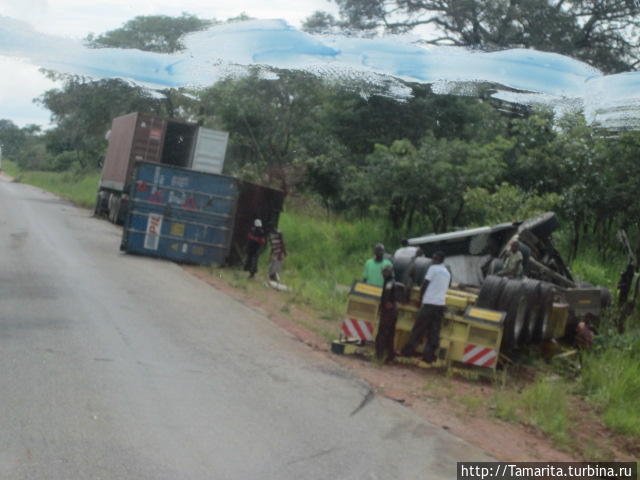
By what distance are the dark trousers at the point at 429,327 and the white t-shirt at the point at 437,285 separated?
0.27 feet

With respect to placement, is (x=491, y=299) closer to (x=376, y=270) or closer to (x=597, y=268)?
(x=376, y=270)

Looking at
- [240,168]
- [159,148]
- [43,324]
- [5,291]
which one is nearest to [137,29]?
[5,291]

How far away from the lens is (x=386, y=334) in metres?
11.4

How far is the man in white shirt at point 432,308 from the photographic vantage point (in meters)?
11.0

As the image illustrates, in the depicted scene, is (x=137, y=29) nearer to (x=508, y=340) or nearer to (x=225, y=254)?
(x=225, y=254)

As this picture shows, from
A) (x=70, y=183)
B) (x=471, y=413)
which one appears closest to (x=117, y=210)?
(x=471, y=413)

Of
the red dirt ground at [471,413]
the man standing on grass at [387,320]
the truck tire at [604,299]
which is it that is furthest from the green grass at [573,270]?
the truck tire at [604,299]

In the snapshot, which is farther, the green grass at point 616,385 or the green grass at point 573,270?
the green grass at point 616,385

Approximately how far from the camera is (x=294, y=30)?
5.93m

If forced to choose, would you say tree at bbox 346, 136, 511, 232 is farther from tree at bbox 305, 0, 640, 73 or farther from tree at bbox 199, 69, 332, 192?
tree at bbox 305, 0, 640, 73

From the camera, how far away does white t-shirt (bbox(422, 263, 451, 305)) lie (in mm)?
10961

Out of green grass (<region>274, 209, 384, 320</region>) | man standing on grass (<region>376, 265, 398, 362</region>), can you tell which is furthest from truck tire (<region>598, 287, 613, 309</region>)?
green grass (<region>274, 209, 384, 320</region>)

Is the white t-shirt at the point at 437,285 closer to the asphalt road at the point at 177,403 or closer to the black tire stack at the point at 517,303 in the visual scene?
the black tire stack at the point at 517,303

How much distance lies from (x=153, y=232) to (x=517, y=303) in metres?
11.6
